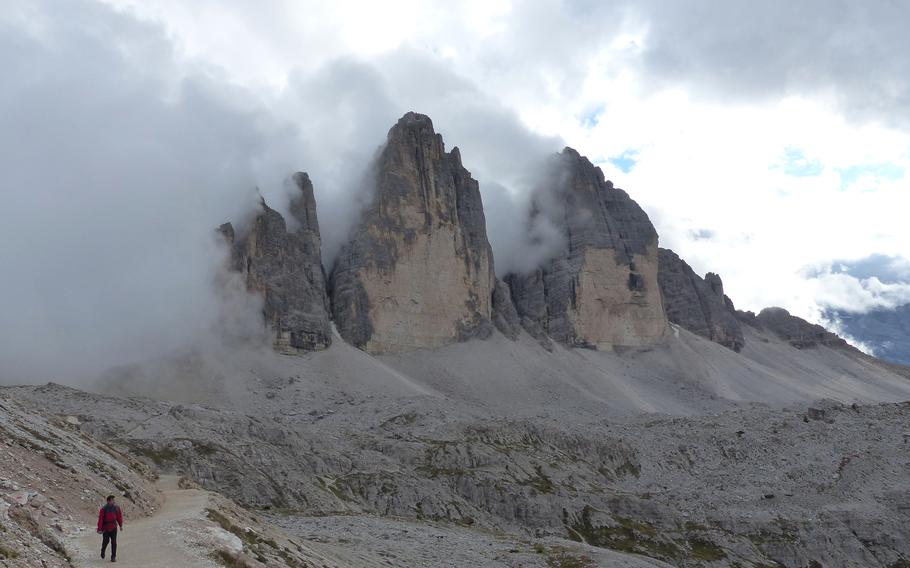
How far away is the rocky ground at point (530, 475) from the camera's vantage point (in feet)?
270

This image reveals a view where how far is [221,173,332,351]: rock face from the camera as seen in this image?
182 m

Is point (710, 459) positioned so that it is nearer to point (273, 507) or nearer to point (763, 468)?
point (763, 468)

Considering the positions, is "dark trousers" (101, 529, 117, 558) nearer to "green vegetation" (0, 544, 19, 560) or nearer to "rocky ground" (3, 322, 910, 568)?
"green vegetation" (0, 544, 19, 560)

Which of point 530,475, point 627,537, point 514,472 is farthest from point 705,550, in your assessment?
point 514,472

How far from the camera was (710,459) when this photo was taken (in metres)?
128

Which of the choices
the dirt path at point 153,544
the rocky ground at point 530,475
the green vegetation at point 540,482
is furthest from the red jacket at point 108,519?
the green vegetation at point 540,482

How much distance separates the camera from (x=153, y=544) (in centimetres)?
2723

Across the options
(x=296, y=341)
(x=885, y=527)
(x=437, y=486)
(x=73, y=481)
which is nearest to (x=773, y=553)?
(x=885, y=527)

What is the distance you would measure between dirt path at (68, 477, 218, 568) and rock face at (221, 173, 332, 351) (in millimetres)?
151085

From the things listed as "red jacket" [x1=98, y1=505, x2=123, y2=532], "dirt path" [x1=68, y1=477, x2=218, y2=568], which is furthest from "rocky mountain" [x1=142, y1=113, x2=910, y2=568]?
"red jacket" [x1=98, y1=505, x2=123, y2=532]

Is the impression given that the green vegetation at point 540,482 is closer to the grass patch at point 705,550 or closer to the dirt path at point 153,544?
the grass patch at point 705,550

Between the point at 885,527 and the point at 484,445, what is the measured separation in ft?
169

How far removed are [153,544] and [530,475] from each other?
85.7 meters

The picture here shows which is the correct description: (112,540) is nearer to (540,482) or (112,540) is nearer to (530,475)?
(540,482)
